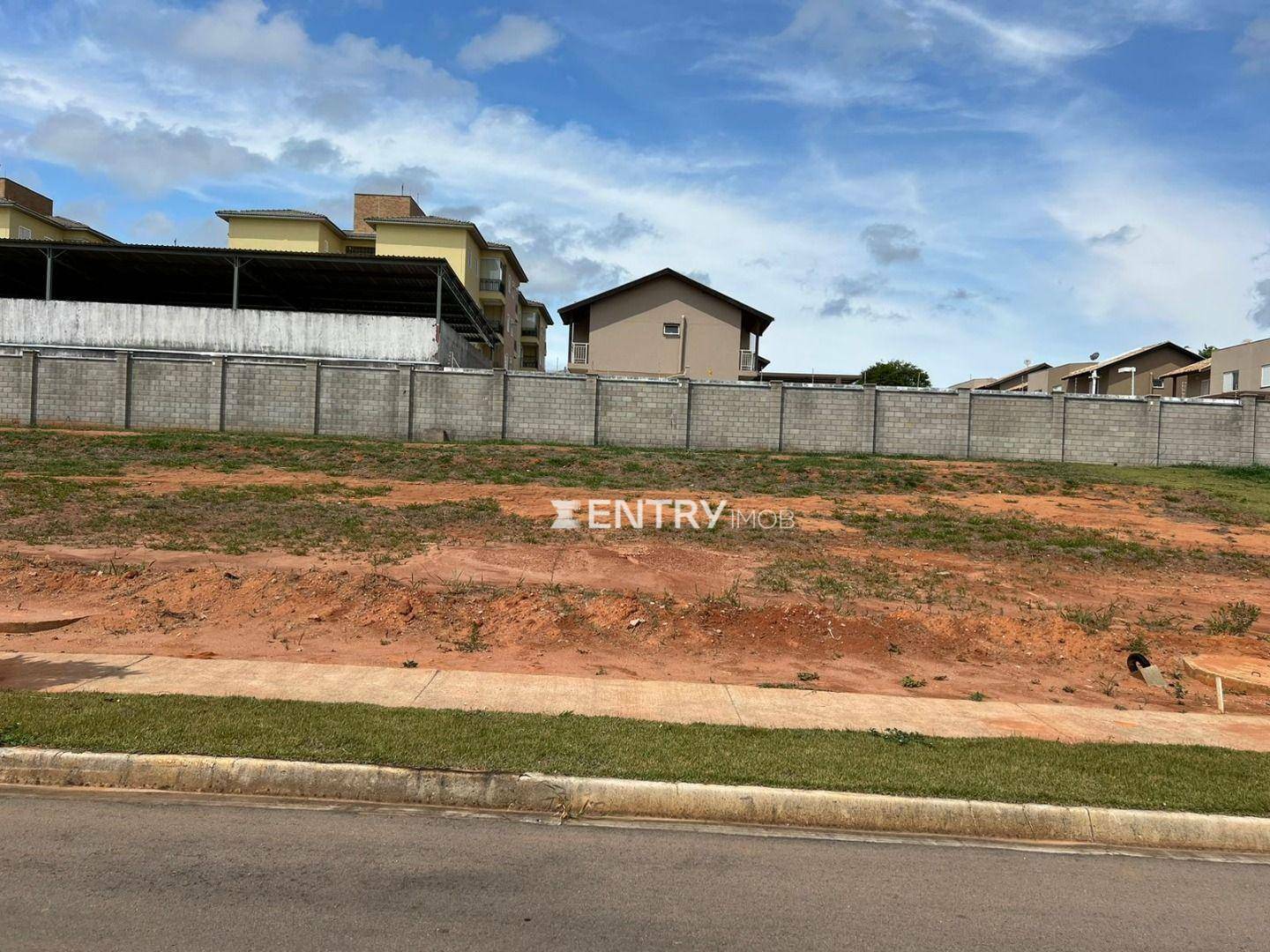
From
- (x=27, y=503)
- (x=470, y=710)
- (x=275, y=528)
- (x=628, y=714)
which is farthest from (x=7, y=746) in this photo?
(x=27, y=503)

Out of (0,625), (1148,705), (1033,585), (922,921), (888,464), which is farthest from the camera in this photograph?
(888,464)

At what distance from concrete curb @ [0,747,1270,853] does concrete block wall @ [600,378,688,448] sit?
23106 mm

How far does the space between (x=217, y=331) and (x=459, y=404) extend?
11.1m

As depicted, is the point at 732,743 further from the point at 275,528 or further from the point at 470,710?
the point at 275,528

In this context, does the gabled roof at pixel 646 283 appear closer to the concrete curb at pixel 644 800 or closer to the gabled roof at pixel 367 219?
the gabled roof at pixel 367 219

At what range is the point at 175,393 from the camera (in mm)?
28609

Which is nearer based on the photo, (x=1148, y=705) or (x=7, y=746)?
(x=7, y=746)

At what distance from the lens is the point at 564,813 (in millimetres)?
5809

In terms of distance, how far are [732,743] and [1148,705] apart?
5024mm

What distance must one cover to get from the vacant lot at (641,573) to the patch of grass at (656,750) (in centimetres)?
215

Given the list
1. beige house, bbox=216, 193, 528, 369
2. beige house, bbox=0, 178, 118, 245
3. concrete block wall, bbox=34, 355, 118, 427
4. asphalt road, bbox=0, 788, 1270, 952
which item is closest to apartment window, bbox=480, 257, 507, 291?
beige house, bbox=216, 193, 528, 369

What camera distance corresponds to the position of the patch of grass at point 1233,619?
40.2 feet

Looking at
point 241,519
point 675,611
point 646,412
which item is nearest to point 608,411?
point 646,412

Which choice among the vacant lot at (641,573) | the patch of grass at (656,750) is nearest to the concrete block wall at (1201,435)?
the vacant lot at (641,573)
